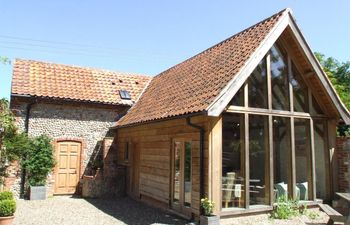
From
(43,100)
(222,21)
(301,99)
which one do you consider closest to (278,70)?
(301,99)

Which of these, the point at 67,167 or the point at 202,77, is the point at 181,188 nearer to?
the point at 202,77

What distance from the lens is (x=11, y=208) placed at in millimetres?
8578

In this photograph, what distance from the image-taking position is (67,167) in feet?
49.4

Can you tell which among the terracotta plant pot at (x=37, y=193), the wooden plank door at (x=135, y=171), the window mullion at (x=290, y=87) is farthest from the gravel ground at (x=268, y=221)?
the terracotta plant pot at (x=37, y=193)

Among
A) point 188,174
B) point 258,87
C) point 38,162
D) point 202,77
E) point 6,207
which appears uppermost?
point 202,77

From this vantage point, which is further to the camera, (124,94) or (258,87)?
(124,94)

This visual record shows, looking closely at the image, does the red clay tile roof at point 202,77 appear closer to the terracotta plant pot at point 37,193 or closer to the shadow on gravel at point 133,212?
the shadow on gravel at point 133,212

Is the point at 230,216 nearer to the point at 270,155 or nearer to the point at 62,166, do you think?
the point at 270,155

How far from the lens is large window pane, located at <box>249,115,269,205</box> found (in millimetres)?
9555

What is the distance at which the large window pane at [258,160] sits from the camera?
9.55m

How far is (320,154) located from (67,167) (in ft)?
34.4

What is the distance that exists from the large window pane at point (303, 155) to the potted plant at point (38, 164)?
9.78 meters

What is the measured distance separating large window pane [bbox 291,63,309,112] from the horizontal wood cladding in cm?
369

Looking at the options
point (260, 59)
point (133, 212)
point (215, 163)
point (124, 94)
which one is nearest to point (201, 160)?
point (215, 163)
